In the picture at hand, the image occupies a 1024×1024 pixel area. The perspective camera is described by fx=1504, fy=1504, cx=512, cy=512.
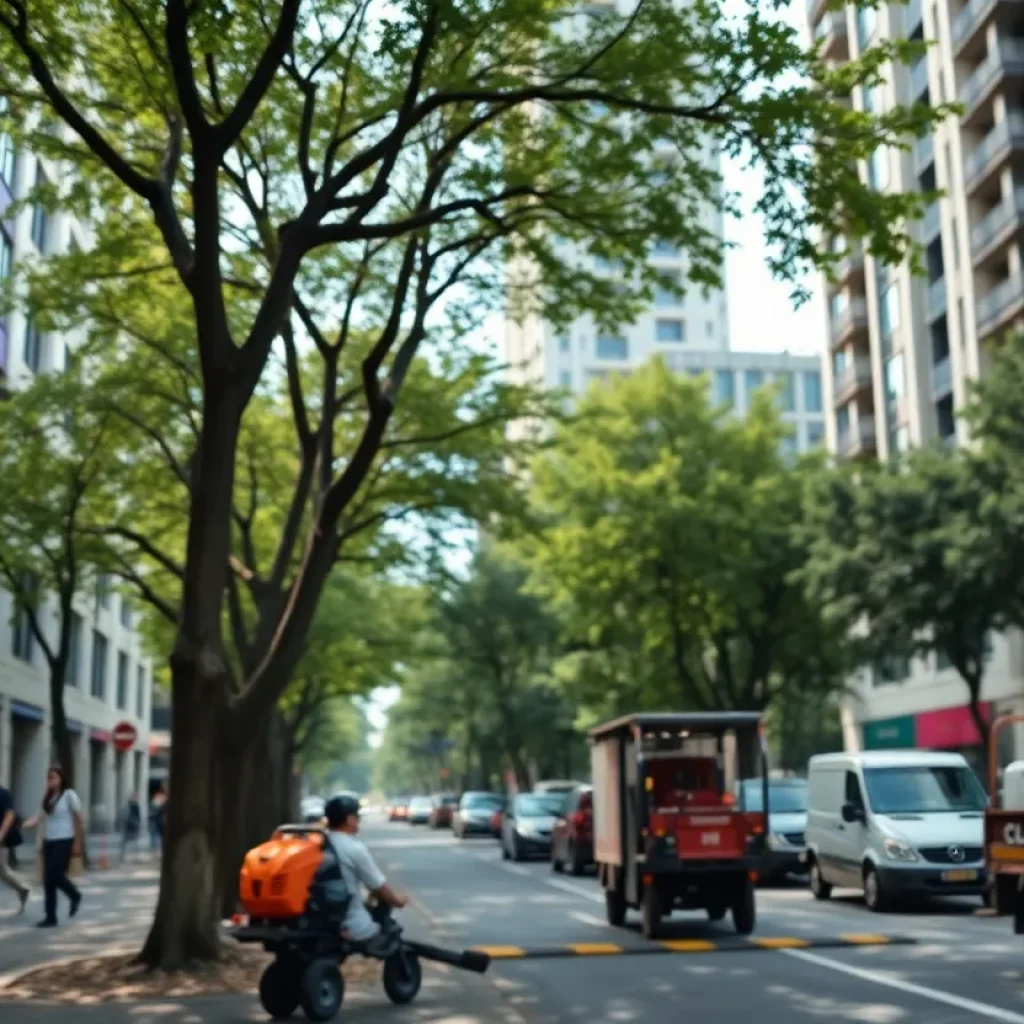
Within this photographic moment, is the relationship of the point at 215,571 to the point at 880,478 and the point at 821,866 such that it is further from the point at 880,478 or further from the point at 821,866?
the point at 880,478

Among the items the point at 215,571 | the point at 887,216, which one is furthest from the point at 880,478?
the point at 215,571

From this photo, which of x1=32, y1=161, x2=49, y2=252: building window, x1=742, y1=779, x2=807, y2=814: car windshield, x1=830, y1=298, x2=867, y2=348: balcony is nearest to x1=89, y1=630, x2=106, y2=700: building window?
x1=32, y1=161, x2=49, y2=252: building window

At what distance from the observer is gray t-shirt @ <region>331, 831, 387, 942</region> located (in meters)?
9.86

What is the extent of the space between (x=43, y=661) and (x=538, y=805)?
59.2 ft

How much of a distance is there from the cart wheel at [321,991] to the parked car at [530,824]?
930 inches

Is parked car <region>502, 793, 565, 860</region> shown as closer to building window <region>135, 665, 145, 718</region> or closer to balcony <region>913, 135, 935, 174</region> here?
balcony <region>913, 135, 935, 174</region>

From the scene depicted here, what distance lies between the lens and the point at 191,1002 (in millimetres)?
10508

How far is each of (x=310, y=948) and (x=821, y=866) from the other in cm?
1275

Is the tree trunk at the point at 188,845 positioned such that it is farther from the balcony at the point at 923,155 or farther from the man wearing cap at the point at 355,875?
the balcony at the point at 923,155

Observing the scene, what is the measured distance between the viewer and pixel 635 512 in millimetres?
37781

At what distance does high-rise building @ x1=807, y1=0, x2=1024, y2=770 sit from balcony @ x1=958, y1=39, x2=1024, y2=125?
1.6 inches

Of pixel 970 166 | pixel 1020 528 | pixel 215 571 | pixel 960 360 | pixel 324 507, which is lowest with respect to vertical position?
pixel 215 571

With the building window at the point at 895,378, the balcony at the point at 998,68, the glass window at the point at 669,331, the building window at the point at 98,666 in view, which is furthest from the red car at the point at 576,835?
→ the glass window at the point at 669,331

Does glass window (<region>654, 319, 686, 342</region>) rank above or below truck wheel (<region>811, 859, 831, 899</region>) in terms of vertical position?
above
